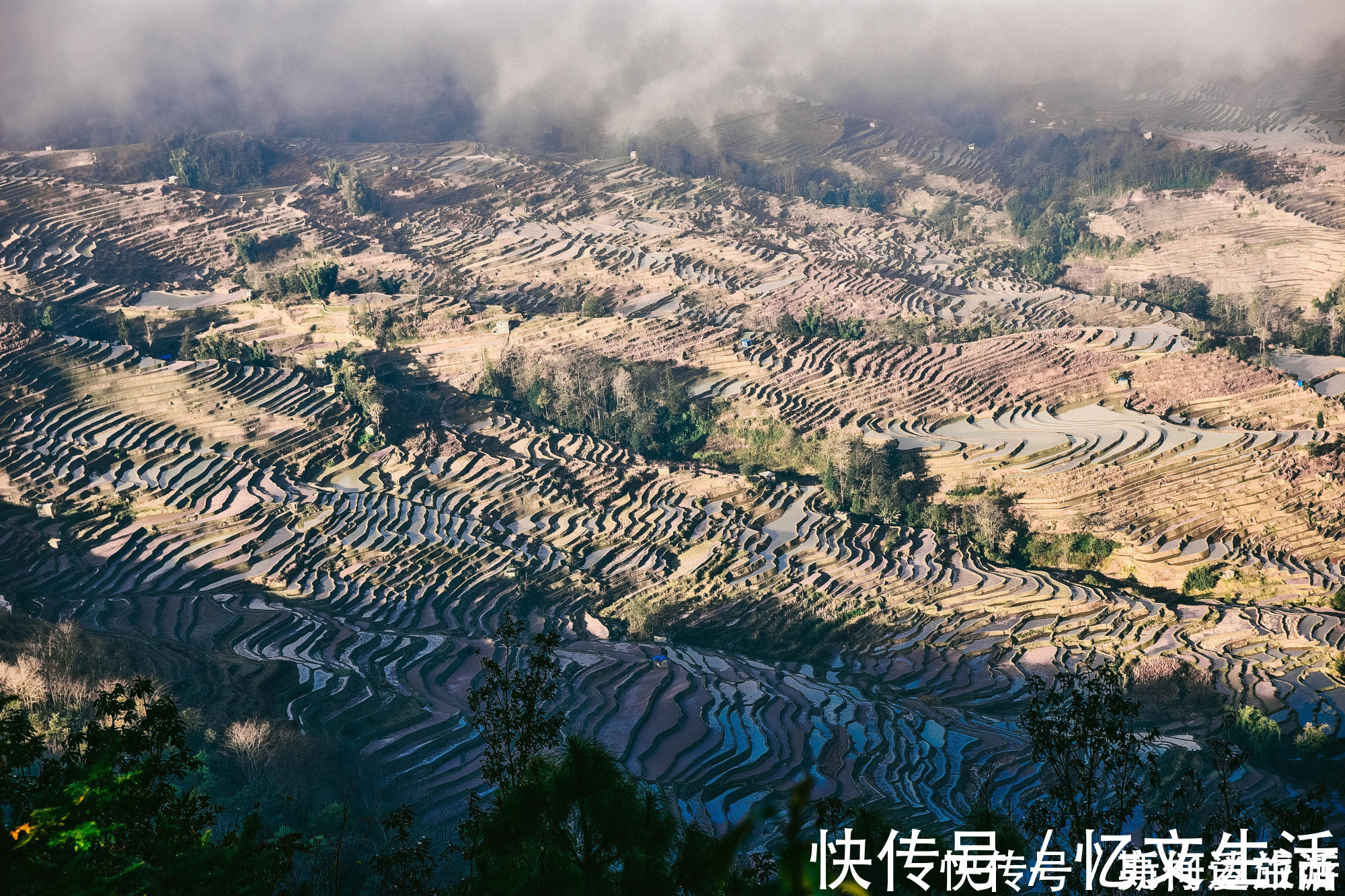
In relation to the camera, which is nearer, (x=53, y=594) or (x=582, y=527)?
(x=53, y=594)

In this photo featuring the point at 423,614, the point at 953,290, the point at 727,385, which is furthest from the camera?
the point at 953,290

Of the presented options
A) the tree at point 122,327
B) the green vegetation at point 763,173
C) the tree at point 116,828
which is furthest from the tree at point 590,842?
the green vegetation at point 763,173

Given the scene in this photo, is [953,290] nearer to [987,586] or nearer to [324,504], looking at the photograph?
[987,586]

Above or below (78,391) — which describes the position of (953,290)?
below

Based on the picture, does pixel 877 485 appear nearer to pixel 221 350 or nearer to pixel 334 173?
pixel 221 350

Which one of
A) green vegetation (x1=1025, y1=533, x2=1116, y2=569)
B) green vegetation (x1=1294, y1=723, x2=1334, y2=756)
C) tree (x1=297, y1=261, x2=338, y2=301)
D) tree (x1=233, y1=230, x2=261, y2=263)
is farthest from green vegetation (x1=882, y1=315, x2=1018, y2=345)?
tree (x1=233, y1=230, x2=261, y2=263)

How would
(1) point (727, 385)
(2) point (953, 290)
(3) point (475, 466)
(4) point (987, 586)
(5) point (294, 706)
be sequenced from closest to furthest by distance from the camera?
1. (5) point (294, 706)
2. (4) point (987, 586)
3. (3) point (475, 466)
4. (1) point (727, 385)
5. (2) point (953, 290)

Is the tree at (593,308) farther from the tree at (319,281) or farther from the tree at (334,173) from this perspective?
the tree at (334,173)

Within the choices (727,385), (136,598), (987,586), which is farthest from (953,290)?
(136,598)
